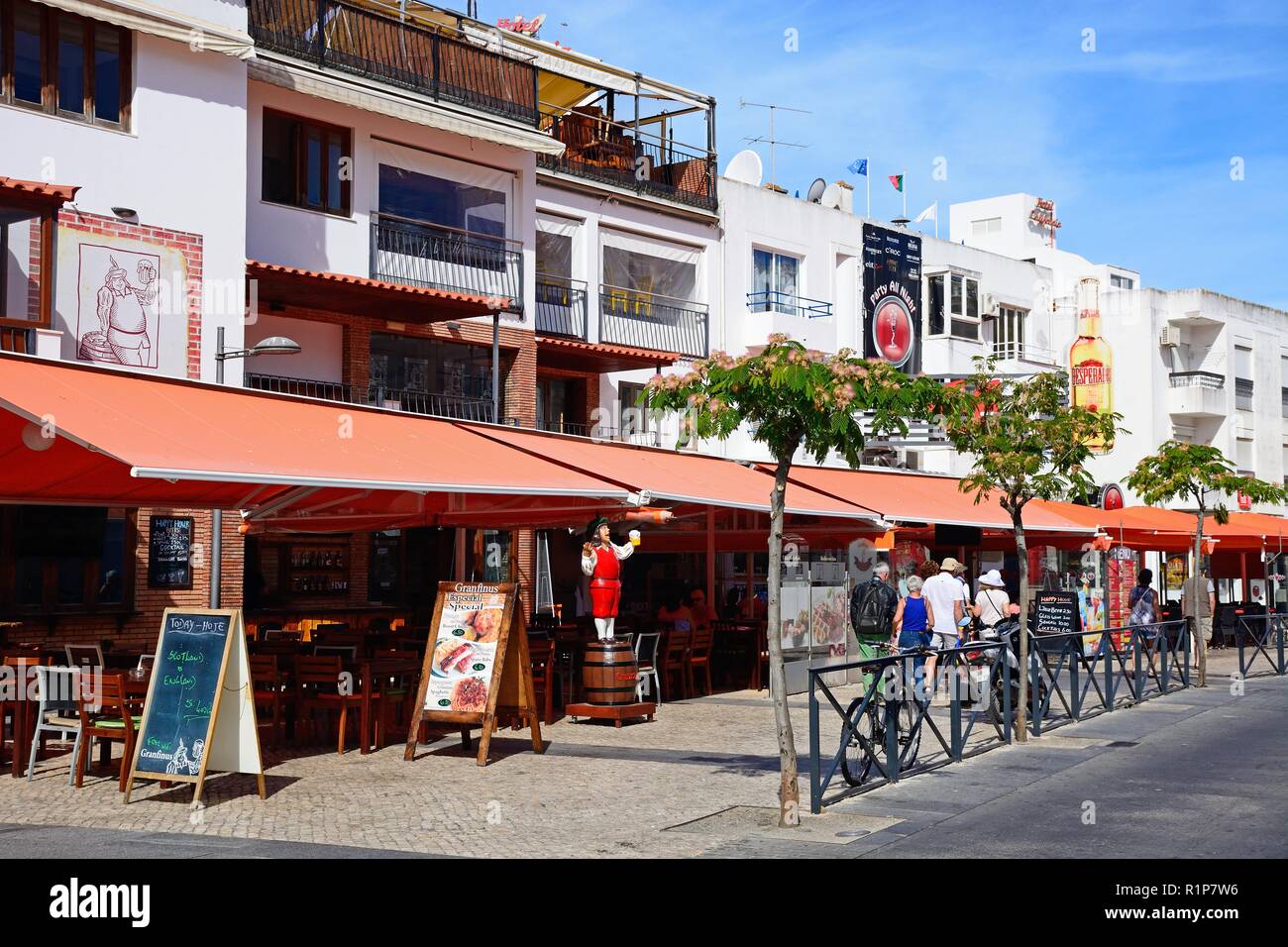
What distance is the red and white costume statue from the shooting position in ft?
49.6

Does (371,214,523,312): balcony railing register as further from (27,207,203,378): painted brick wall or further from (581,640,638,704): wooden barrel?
(581,640,638,704): wooden barrel

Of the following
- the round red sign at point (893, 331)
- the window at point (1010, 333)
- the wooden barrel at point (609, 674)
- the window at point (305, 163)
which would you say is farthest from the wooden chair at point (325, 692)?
the window at point (1010, 333)

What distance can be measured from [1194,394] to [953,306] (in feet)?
47.1

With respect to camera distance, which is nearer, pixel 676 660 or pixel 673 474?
pixel 673 474

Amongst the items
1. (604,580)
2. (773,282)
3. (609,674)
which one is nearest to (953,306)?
(773,282)

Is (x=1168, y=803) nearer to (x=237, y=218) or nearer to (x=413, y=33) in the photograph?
(x=237, y=218)

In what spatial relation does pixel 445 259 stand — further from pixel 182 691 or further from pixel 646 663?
pixel 182 691

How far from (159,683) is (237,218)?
378 inches

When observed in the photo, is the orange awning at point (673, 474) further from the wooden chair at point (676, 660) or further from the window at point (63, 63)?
the window at point (63, 63)

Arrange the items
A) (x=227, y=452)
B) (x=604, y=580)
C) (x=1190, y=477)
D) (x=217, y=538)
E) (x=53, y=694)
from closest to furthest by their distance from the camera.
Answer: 1. (x=53, y=694)
2. (x=227, y=452)
3. (x=604, y=580)
4. (x=217, y=538)
5. (x=1190, y=477)

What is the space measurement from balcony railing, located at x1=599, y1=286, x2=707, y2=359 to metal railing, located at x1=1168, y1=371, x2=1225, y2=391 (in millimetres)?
23468

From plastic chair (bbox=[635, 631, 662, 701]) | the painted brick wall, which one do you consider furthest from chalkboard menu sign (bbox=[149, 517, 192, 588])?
plastic chair (bbox=[635, 631, 662, 701])

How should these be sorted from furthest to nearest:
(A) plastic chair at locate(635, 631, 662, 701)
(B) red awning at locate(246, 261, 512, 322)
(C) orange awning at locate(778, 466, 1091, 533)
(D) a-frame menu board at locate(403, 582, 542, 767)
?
1. (C) orange awning at locate(778, 466, 1091, 533)
2. (B) red awning at locate(246, 261, 512, 322)
3. (A) plastic chair at locate(635, 631, 662, 701)
4. (D) a-frame menu board at locate(403, 582, 542, 767)

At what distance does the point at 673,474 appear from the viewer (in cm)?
1681
